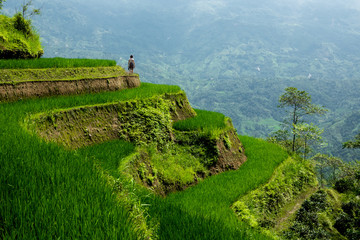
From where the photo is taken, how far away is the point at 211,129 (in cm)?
1360

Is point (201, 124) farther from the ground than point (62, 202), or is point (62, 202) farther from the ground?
point (201, 124)

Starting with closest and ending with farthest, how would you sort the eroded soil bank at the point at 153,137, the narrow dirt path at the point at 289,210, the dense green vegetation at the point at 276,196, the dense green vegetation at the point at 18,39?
1. the eroded soil bank at the point at 153,137
2. the dense green vegetation at the point at 276,196
3. the dense green vegetation at the point at 18,39
4. the narrow dirt path at the point at 289,210

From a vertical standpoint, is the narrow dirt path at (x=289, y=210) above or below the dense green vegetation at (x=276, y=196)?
below

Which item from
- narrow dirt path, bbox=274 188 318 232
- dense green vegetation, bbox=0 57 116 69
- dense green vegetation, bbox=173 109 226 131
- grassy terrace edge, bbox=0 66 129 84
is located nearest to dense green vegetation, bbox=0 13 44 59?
dense green vegetation, bbox=0 57 116 69

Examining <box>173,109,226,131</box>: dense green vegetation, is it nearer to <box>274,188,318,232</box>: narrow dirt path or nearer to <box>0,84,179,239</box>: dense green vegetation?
<box>274,188,318,232</box>: narrow dirt path

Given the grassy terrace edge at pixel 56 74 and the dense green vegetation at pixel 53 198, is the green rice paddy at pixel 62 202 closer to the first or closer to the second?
the dense green vegetation at pixel 53 198

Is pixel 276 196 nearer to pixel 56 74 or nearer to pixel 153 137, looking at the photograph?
pixel 153 137

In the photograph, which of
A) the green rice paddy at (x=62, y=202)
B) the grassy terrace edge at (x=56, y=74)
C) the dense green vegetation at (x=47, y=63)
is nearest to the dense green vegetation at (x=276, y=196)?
the green rice paddy at (x=62, y=202)

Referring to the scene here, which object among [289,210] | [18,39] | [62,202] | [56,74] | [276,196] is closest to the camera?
[62,202]

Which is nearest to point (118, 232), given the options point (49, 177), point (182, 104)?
point (49, 177)

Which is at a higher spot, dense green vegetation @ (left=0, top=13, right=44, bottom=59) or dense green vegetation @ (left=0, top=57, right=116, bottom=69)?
dense green vegetation @ (left=0, top=13, right=44, bottom=59)

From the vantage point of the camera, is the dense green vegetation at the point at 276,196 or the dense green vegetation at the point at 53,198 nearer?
the dense green vegetation at the point at 53,198

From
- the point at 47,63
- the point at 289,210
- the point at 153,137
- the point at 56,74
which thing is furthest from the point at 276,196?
the point at 47,63

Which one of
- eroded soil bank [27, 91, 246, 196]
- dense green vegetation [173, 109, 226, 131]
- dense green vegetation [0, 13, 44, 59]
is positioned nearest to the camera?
eroded soil bank [27, 91, 246, 196]
